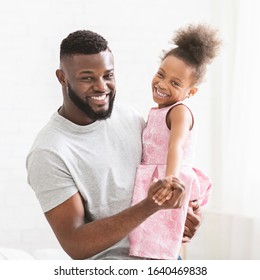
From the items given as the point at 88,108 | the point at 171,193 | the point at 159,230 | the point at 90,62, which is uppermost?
the point at 90,62

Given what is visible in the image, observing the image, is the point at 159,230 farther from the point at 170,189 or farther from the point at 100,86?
the point at 100,86

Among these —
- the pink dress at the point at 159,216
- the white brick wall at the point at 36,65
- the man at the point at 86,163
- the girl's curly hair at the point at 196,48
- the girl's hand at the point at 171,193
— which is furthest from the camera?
the white brick wall at the point at 36,65

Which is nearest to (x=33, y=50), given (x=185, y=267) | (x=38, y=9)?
(x=38, y=9)

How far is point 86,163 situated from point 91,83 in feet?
0.70

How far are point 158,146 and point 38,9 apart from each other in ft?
6.19

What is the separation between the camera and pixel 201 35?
6.29ft

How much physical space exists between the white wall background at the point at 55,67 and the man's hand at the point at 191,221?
1668mm

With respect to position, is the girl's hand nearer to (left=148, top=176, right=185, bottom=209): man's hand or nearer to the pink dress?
(left=148, top=176, right=185, bottom=209): man's hand

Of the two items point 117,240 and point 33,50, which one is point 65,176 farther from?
point 33,50

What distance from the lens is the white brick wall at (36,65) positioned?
135 inches

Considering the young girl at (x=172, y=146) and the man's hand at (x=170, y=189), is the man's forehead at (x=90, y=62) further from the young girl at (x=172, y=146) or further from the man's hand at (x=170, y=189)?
the man's hand at (x=170, y=189)

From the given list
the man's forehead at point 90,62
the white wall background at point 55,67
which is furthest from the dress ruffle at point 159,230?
the white wall background at point 55,67

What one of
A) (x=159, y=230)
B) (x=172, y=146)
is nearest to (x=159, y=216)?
(x=159, y=230)

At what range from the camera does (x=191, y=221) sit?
6.01ft
